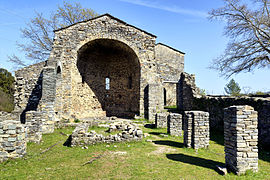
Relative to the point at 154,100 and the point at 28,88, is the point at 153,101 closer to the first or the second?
the point at 154,100

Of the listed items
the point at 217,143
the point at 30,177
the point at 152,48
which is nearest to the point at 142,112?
the point at 152,48

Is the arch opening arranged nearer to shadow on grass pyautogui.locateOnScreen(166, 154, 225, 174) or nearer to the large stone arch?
the large stone arch

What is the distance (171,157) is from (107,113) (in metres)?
11.9

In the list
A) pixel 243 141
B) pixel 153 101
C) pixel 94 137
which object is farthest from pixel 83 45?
pixel 243 141

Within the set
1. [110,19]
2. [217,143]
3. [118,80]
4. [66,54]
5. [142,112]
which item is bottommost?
[217,143]

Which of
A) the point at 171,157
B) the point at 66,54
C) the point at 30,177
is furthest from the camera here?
the point at 66,54

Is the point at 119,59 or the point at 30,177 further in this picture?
the point at 119,59

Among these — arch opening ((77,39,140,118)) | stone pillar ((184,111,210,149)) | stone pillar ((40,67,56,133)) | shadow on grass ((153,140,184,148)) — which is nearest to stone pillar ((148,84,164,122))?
arch opening ((77,39,140,118))

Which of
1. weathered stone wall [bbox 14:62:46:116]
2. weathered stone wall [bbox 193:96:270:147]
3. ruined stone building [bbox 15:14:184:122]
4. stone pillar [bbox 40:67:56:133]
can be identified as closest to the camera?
weathered stone wall [bbox 193:96:270:147]

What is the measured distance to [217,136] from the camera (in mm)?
9945

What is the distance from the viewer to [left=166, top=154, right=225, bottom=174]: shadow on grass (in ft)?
17.7

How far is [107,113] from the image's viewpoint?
17219mm

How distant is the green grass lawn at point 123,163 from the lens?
4629mm

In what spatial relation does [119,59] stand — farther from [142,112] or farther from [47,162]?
[47,162]
